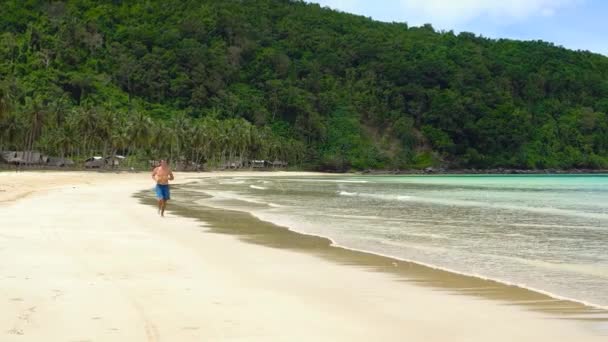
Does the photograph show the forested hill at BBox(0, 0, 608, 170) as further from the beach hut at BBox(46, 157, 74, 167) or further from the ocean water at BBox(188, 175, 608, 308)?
the ocean water at BBox(188, 175, 608, 308)

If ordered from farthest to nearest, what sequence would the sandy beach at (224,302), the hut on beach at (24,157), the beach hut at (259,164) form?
the beach hut at (259,164) < the hut on beach at (24,157) < the sandy beach at (224,302)

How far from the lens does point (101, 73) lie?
145 meters

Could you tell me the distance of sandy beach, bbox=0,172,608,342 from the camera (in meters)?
6.46

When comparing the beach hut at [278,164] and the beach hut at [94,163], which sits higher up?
the beach hut at [278,164]

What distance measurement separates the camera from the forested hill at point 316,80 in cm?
14000

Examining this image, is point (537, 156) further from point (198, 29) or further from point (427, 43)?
point (198, 29)

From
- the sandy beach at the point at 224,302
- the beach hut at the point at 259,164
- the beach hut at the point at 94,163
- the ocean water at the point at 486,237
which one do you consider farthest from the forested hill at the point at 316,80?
the sandy beach at the point at 224,302

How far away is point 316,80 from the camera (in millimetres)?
169625

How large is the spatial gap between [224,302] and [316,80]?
16362cm

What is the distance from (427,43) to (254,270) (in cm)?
18323

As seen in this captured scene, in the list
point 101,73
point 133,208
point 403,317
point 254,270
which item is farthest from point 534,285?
point 101,73

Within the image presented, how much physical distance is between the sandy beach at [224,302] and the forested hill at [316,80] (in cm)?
10384

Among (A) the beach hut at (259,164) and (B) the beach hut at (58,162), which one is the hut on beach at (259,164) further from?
(B) the beach hut at (58,162)

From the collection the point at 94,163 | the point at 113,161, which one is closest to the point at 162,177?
the point at 113,161
